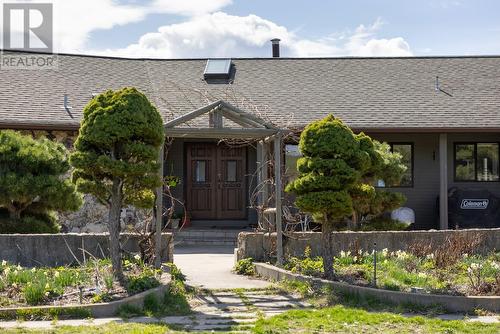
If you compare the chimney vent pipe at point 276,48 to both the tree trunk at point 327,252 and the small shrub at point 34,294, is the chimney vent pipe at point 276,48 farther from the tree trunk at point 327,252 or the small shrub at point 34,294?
the small shrub at point 34,294

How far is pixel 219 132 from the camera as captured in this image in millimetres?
12234

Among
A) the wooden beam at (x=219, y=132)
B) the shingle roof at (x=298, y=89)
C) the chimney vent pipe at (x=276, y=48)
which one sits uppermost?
Result: the chimney vent pipe at (x=276, y=48)

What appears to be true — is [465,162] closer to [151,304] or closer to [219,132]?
[219,132]

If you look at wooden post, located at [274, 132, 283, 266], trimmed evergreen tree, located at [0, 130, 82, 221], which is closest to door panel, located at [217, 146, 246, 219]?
trimmed evergreen tree, located at [0, 130, 82, 221]

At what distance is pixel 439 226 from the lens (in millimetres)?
19219

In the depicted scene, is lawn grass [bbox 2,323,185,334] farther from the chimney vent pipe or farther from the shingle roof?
the chimney vent pipe

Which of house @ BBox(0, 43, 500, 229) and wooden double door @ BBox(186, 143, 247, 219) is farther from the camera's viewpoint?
wooden double door @ BBox(186, 143, 247, 219)

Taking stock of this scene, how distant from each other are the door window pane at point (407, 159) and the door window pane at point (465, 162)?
4.41 ft

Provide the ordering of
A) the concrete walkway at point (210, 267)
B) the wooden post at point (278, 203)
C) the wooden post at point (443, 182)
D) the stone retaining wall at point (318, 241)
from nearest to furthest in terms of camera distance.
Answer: the concrete walkway at point (210, 267), the wooden post at point (278, 203), the stone retaining wall at point (318, 241), the wooden post at point (443, 182)

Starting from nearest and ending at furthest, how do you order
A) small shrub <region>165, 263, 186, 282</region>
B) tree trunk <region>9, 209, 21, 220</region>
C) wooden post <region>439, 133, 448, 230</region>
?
small shrub <region>165, 263, 186, 282</region>
tree trunk <region>9, 209, 21, 220</region>
wooden post <region>439, 133, 448, 230</region>

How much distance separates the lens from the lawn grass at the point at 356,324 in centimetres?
812

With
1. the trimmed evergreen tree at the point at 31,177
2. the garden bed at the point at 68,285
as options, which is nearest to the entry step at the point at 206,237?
the trimmed evergreen tree at the point at 31,177

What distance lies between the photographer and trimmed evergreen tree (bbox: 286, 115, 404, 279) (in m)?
11.0

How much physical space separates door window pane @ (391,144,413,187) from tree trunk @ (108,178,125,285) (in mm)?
11727
